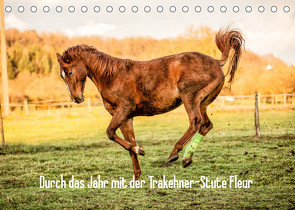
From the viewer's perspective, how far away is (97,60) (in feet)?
16.5

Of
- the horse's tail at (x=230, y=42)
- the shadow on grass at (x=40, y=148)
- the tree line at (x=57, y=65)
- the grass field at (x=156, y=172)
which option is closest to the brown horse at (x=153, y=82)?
the horse's tail at (x=230, y=42)

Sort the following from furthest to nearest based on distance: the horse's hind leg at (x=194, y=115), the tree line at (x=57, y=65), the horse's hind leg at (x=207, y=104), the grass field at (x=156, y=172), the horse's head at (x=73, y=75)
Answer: the tree line at (x=57, y=65)
the grass field at (x=156, y=172)
the horse's head at (x=73, y=75)
the horse's hind leg at (x=207, y=104)
the horse's hind leg at (x=194, y=115)

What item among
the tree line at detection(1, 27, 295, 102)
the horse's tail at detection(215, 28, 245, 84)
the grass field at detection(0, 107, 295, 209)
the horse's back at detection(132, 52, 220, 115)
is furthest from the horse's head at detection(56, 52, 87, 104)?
the tree line at detection(1, 27, 295, 102)

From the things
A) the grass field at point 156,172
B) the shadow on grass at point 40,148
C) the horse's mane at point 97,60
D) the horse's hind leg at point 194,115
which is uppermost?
the horse's mane at point 97,60

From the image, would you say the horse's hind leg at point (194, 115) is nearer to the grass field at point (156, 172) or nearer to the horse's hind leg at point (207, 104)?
the horse's hind leg at point (207, 104)

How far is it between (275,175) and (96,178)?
3899 millimetres

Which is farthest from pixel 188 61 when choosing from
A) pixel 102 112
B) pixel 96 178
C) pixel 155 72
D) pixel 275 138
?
pixel 102 112

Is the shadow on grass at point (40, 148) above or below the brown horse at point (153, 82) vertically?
below

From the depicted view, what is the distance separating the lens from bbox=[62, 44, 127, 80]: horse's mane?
4928 millimetres

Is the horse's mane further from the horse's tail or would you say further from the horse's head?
the horse's tail

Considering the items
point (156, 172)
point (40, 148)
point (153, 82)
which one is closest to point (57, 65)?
point (40, 148)

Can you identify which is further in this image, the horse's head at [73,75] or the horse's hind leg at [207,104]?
the horse's head at [73,75]

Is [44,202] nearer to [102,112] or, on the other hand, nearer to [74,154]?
[74,154]

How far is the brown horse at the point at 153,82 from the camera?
14.4ft
